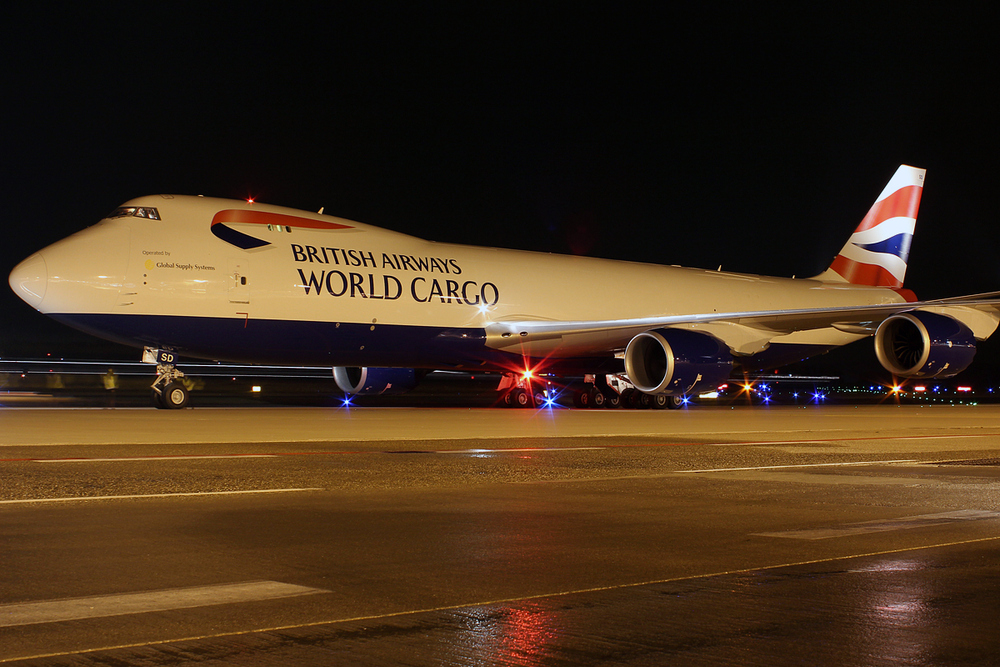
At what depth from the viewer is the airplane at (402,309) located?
1858cm

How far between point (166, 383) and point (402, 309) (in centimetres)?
522

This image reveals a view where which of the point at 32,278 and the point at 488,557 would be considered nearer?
the point at 488,557

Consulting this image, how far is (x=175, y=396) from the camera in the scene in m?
19.5

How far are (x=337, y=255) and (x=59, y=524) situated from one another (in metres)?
14.9

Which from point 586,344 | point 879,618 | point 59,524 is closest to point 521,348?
point 586,344

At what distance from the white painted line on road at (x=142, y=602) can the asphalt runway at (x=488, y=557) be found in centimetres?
2

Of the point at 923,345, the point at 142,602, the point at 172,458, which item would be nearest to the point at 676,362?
the point at 923,345

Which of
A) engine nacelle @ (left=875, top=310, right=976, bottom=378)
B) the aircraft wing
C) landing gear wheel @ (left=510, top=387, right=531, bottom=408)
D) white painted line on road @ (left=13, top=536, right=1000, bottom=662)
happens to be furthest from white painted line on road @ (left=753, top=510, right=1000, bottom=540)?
landing gear wheel @ (left=510, top=387, right=531, bottom=408)

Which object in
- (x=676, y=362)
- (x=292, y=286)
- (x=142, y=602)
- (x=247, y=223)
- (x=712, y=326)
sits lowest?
(x=142, y=602)

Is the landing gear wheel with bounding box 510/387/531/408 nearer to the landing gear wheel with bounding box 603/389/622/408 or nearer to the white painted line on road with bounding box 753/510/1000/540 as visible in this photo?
the landing gear wheel with bounding box 603/389/622/408

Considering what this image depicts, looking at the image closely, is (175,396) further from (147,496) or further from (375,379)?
(147,496)

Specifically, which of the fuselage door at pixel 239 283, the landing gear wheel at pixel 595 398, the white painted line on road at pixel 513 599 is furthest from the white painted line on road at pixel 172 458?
the landing gear wheel at pixel 595 398

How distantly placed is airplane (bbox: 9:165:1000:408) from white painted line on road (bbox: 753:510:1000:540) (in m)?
13.5

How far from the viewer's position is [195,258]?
752 inches
